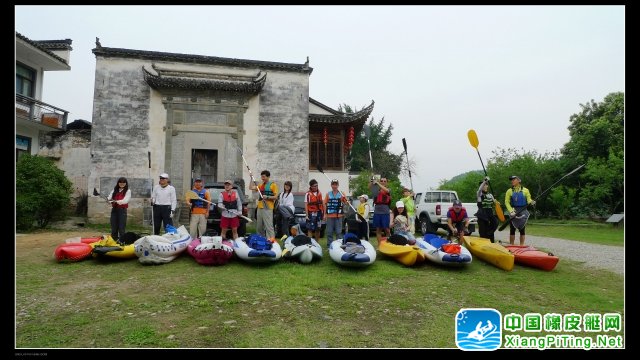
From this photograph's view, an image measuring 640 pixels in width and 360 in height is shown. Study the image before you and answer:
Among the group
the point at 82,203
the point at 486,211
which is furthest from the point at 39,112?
the point at 486,211

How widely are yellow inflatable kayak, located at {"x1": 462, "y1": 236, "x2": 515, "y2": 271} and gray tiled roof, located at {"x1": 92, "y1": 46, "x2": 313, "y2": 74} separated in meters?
11.9

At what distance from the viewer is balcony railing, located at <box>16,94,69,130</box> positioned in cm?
1368

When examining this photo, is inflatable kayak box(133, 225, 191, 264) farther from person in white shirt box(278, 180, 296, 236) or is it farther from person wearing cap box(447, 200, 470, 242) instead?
person wearing cap box(447, 200, 470, 242)

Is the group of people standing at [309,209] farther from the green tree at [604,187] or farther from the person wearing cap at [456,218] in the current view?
the green tree at [604,187]

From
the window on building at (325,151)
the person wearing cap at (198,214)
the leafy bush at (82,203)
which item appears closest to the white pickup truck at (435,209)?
the window on building at (325,151)

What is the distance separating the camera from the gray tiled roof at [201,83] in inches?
593

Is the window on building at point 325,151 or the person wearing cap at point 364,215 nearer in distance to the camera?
the person wearing cap at point 364,215

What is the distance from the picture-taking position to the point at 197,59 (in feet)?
53.2

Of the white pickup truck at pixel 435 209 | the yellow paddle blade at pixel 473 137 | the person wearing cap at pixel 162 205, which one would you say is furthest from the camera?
the white pickup truck at pixel 435 209

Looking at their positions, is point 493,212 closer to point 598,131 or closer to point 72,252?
point 72,252

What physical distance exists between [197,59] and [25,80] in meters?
6.66

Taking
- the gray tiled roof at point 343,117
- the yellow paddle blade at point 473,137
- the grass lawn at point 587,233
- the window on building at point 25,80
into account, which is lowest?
the grass lawn at point 587,233

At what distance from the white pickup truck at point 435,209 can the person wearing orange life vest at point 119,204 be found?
346 inches
